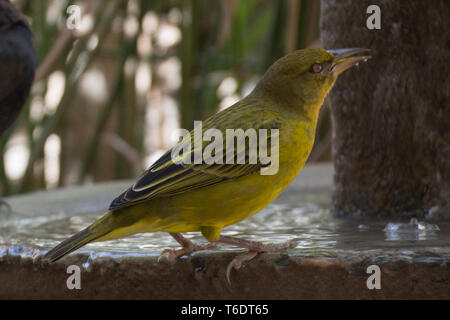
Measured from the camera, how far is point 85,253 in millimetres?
2041

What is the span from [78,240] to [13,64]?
1.74m

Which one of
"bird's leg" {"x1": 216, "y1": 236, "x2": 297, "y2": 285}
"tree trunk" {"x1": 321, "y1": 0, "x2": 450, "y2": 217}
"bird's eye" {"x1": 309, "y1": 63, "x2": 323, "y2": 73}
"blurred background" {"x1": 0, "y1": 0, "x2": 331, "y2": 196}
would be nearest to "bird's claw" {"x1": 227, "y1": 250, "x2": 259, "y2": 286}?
"bird's leg" {"x1": 216, "y1": 236, "x2": 297, "y2": 285}

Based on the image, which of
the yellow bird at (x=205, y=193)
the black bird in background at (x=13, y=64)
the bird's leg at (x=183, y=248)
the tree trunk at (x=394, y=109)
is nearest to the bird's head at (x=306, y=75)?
the yellow bird at (x=205, y=193)

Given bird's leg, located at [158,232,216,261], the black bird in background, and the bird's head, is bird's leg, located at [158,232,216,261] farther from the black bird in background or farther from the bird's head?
the black bird in background

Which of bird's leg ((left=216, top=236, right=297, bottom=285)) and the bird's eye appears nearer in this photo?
bird's leg ((left=216, top=236, right=297, bottom=285))

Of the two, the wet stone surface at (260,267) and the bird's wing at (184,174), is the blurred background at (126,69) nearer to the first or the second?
the wet stone surface at (260,267)

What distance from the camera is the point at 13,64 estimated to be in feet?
11.3

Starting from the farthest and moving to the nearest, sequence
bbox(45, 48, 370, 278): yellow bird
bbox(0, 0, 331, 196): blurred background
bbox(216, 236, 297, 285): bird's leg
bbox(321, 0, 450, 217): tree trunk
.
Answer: bbox(0, 0, 331, 196): blurred background → bbox(321, 0, 450, 217): tree trunk → bbox(45, 48, 370, 278): yellow bird → bbox(216, 236, 297, 285): bird's leg

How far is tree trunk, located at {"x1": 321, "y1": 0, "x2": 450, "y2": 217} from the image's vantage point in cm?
263

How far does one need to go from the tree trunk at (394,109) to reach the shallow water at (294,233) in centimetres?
13

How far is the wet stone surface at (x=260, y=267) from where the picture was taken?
1812 millimetres

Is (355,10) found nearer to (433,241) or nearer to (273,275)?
(433,241)

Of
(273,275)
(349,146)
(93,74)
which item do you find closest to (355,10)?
(349,146)

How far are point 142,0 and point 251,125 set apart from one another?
96.8 inches
